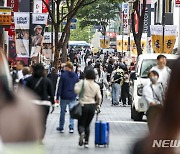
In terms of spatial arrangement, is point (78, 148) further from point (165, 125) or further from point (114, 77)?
point (114, 77)

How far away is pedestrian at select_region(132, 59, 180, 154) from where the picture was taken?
290 cm

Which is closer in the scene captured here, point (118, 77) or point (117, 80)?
point (117, 80)

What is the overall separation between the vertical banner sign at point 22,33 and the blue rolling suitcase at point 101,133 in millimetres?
16251

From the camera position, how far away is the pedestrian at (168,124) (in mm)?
2900

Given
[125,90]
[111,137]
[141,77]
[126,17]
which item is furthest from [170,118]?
[126,17]

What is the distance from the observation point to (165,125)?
9.52ft

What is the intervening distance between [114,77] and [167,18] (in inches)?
592

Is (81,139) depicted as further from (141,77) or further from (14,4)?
(14,4)

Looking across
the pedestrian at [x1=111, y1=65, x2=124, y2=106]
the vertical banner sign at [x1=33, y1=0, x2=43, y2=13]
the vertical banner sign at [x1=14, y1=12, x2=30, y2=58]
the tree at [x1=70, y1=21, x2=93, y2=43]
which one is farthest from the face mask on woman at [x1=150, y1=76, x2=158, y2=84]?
the tree at [x1=70, y1=21, x2=93, y2=43]

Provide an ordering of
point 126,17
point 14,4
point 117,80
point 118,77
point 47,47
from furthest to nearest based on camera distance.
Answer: point 126,17
point 47,47
point 14,4
point 118,77
point 117,80

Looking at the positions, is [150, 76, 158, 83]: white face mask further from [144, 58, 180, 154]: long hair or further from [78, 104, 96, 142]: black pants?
[144, 58, 180, 154]: long hair

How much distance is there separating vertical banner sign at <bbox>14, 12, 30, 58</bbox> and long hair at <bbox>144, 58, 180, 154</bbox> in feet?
97.2

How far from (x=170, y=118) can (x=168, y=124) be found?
3 centimetres

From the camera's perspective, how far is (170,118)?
291 cm
